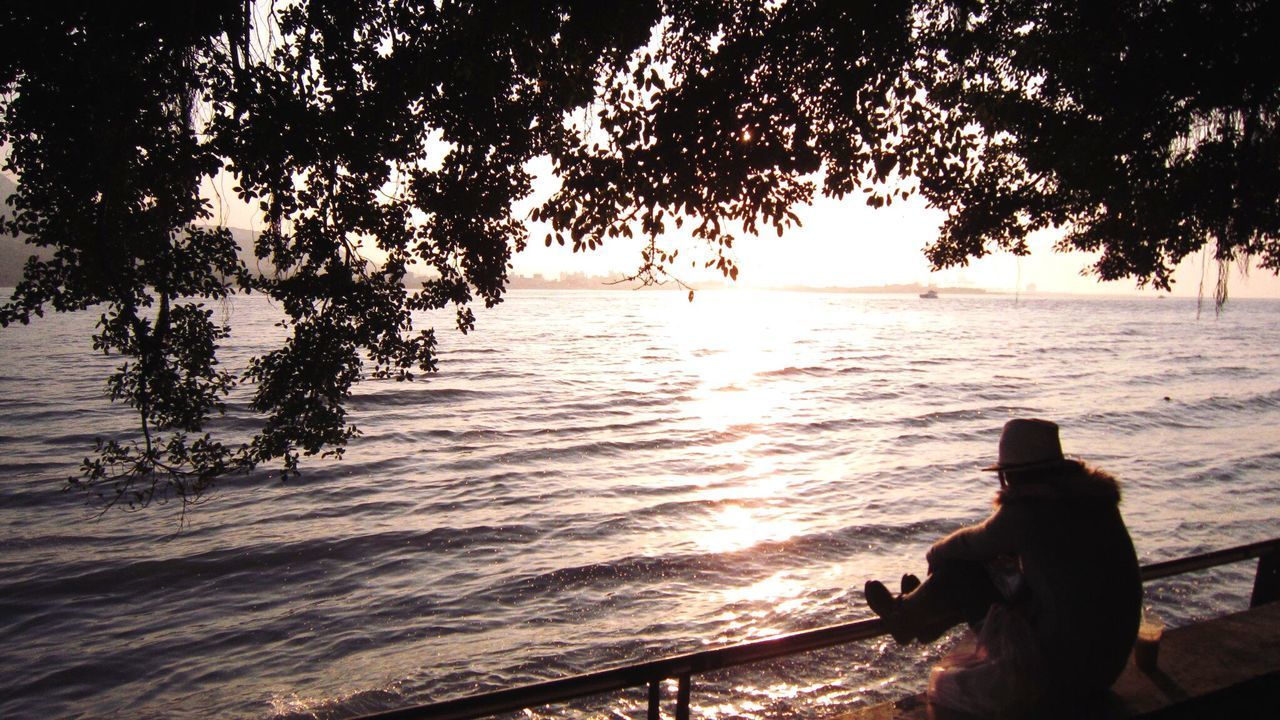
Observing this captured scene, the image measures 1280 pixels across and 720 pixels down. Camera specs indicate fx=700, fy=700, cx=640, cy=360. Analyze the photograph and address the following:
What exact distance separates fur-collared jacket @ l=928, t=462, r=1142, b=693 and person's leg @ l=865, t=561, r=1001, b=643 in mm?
92

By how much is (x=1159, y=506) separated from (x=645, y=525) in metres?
10.5

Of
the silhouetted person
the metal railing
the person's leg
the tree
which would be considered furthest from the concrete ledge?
the tree

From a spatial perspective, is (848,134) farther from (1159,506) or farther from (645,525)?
(1159,506)

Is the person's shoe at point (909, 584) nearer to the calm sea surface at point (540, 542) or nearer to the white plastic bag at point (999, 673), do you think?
the white plastic bag at point (999, 673)

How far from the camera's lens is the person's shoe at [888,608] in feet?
9.36

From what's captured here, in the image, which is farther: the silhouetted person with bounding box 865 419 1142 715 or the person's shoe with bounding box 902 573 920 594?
the person's shoe with bounding box 902 573 920 594

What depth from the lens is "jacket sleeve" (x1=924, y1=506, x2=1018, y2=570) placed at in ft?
9.12

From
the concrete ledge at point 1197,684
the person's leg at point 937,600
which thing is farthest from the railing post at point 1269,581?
the person's leg at point 937,600

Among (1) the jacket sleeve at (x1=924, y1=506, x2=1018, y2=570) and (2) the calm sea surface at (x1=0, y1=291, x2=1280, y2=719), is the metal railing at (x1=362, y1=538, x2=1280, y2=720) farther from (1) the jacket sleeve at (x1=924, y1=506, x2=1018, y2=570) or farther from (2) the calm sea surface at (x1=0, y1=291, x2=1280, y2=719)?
(2) the calm sea surface at (x1=0, y1=291, x2=1280, y2=719)

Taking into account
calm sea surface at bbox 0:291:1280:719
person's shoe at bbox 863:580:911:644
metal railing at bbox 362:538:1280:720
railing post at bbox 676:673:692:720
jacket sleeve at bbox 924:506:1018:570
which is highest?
jacket sleeve at bbox 924:506:1018:570

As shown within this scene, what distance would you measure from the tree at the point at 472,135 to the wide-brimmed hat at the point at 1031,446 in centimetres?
290

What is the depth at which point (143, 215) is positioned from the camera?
566cm

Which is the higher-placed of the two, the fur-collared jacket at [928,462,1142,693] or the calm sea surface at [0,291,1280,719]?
the fur-collared jacket at [928,462,1142,693]

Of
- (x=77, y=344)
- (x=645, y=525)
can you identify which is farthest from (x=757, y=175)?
(x=77, y=344)
